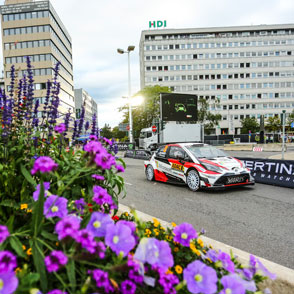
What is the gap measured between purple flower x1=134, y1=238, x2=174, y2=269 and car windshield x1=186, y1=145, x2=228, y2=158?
23.6 feet

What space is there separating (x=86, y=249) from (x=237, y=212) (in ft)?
16.8

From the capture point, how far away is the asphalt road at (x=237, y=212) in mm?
3775

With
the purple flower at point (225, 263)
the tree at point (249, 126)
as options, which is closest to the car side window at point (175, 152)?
the purple flower at point (225, 263)

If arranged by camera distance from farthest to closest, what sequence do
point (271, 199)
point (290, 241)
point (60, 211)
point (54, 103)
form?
point (271, 199)
point (290, 241)
point (54, 103)
point (60, 211)

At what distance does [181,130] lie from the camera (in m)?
23.2

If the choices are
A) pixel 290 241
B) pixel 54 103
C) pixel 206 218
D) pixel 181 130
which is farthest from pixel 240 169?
pixel 181 130

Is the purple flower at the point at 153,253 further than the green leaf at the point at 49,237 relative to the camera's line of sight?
No

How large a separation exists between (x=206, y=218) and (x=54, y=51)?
65404 mm

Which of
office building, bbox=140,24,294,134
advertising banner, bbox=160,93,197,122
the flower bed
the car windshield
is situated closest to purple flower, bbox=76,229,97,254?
the flower bed

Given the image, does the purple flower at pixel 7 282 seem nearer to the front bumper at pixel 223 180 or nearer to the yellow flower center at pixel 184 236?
the yellow flower center at pixel 184 236

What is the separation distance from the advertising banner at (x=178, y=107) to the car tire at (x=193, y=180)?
15.5 metres

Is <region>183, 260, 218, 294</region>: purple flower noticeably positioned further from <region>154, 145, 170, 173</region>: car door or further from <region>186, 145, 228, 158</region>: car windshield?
<region>154, 145, 170, 173</region>: car door

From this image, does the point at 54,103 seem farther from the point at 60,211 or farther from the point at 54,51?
the point at 54,51

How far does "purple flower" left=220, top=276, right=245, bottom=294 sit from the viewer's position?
111cm
